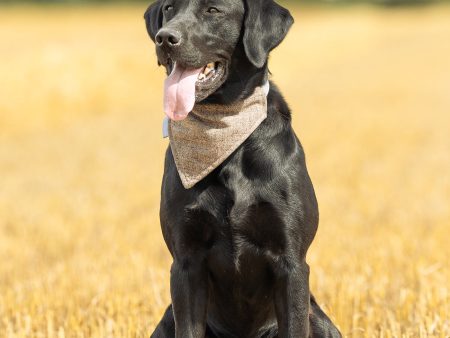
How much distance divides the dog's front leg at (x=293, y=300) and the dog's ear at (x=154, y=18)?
4.27ft

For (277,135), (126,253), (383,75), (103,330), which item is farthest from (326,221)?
(383,75)

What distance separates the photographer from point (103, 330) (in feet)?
14.8

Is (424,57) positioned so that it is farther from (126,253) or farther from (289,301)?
(289,301)

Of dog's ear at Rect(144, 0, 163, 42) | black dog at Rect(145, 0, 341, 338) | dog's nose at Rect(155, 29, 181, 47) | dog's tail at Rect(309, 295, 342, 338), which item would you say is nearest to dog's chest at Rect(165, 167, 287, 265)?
black dog at Rect(145, 0, 341, 338)

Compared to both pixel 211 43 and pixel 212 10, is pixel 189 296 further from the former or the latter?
pixel 212 10

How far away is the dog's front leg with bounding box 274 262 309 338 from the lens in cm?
354

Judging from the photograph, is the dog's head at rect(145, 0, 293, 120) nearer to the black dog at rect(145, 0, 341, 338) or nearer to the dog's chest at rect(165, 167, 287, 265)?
the black dog at rect(145, 0, 341, 338)

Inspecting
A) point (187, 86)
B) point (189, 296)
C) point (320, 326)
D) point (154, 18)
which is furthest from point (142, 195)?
point (187, 86)

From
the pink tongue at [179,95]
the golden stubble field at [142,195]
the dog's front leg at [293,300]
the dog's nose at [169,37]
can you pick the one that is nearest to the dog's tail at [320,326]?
the dog's front leg at [293,300]

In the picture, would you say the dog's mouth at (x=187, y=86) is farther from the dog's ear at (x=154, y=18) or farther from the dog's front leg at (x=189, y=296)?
the dog's front leg at (x=189, y=296)

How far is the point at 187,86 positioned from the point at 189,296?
0.90 meters

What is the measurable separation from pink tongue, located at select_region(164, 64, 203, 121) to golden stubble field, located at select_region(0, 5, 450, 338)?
153 centimetres

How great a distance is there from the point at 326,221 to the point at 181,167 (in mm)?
4190

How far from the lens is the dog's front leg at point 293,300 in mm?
3545
